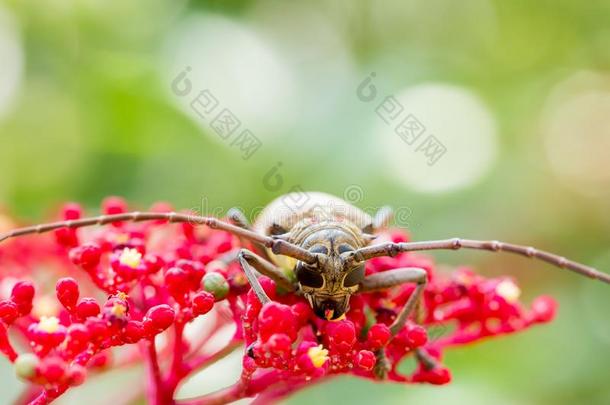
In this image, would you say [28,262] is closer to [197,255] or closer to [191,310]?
[197,255]

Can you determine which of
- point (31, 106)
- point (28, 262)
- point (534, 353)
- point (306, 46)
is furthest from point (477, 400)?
point (31, 106)

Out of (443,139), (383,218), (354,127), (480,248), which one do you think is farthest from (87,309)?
(443,139)

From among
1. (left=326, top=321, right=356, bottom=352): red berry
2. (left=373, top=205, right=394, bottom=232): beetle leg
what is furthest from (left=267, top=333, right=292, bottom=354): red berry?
(left=373, top=205, right=394, bottom=232): beetle leg

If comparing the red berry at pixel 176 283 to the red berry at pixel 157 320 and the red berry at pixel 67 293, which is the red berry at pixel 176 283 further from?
the red berry at pixel 67 293

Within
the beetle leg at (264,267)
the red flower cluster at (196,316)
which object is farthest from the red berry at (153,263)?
the beetle leg at (264,267)

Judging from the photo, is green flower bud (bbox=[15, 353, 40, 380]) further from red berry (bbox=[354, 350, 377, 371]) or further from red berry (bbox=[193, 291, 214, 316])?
red berry (bbox=[354, 350, 377, 371])

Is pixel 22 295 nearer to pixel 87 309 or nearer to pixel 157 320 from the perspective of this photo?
pixel 87 309

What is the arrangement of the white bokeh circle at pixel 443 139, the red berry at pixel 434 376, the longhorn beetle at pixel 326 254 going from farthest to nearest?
the white bokeh circle at pixel 443 139 → the red berry at pixel 434 376 → the longhorn beetle at pixel 326 254
